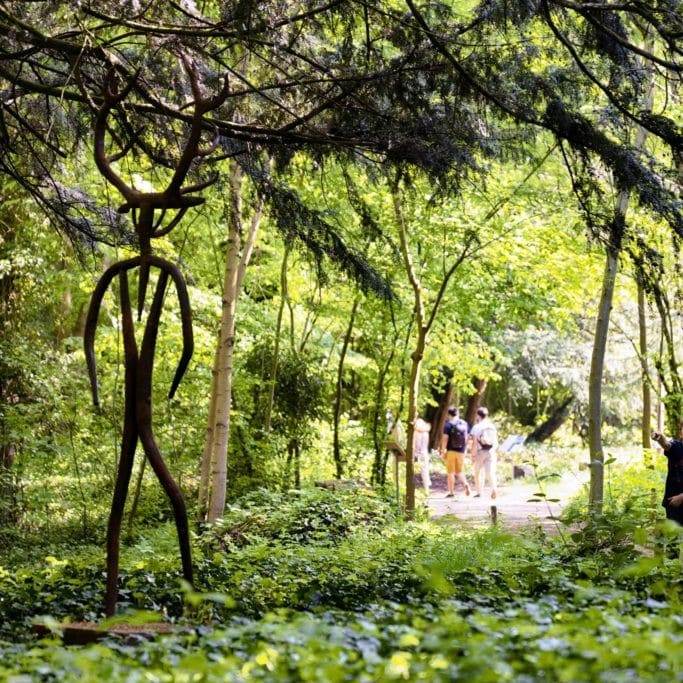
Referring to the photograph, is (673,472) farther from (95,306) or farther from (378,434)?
(378,434)

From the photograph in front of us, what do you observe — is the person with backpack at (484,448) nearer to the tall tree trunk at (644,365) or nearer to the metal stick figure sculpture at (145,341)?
the tall tree trunk at (644,365)

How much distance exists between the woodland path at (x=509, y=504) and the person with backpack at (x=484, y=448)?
1.22 feet

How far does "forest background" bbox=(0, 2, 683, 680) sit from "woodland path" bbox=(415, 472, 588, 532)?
3.77 feet

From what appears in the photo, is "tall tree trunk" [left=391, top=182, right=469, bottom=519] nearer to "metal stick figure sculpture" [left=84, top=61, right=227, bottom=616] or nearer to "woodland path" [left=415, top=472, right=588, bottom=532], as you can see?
"woodland path" [left=415, top=472, right=588, bottom=532]

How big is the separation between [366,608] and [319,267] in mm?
4283

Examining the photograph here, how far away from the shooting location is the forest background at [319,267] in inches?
260

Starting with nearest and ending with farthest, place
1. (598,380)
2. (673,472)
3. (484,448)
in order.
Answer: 1. (673,472)
2. (598,380)
3. (484,448)

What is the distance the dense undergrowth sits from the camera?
335 centimetres

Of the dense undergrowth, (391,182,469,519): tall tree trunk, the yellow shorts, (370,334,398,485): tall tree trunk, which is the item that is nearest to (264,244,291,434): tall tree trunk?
(370,334,398,485): tall tree trunk

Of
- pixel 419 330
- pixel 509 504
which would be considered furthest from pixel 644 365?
pixel 419 330

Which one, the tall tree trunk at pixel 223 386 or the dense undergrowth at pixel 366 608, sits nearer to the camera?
the dense undergrowth at pixel 366 608

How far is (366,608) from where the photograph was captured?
209 inches

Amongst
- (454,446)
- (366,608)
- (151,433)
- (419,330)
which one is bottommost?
(366,608)

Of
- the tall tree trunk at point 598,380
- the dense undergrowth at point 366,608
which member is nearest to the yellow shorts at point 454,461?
the tall tree trunk at point 598,380
